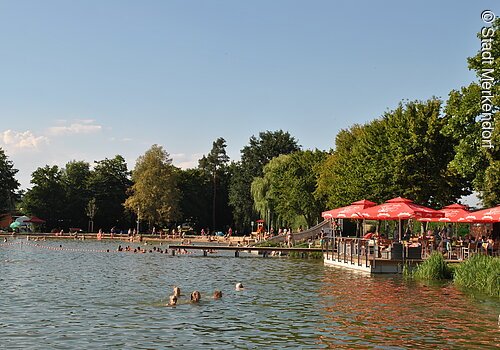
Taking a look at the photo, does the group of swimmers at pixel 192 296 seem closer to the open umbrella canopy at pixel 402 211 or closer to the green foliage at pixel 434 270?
the green foliage at pixel 434 270

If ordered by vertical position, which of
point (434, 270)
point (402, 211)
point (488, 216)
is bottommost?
point (434, 270)

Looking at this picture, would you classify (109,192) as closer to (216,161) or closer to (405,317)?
(216,161)

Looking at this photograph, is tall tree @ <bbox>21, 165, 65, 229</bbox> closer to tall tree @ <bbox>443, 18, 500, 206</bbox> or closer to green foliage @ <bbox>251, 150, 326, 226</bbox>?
green foliage @ <bbox>251, 150, 326, 226</bbox>

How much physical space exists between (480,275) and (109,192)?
80963 mm

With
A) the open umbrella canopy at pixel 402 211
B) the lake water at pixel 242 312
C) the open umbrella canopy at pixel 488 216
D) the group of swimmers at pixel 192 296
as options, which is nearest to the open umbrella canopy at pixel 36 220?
the lake water at pixel 242 312

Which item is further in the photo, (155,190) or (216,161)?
(216,161)

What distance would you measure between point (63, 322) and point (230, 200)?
84.4 m

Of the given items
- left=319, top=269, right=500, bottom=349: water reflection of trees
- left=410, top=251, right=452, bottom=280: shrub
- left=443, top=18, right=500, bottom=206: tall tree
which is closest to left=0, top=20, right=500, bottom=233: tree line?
left=443, top=18, right=500, bottom=206: tall tree

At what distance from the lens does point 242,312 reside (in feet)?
72.3

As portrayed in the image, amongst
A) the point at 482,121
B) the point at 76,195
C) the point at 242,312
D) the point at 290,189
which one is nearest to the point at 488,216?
the point at 482,121

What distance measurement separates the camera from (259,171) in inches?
4077

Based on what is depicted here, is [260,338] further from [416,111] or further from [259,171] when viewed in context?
[259,171]

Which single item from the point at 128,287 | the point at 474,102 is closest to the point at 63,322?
the point at 128,287

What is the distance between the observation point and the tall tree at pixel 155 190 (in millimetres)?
95125
